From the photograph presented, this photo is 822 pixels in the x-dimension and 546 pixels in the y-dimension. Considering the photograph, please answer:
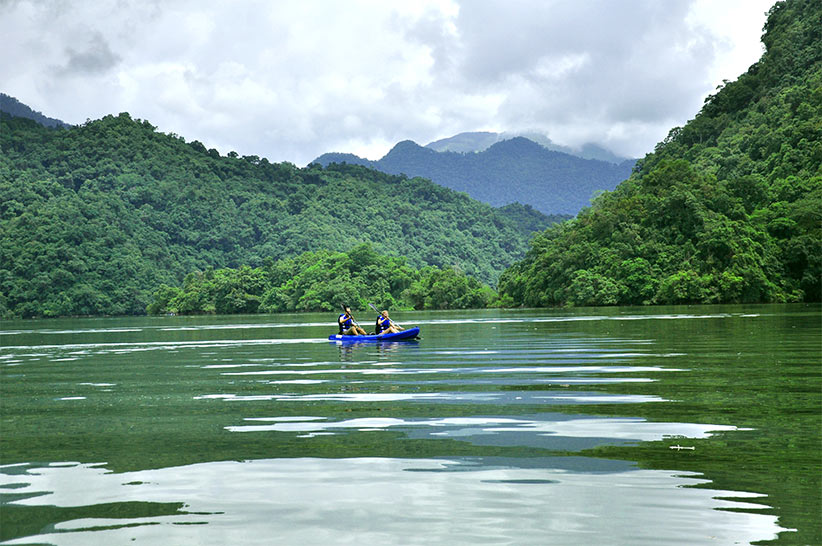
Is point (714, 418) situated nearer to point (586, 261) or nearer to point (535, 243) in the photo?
point (586, 261)

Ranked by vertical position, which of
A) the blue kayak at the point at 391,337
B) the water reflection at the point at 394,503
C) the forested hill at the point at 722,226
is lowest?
the water reflection at the point at 394,503

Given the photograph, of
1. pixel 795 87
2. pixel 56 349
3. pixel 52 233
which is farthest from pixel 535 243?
pixel 56 349

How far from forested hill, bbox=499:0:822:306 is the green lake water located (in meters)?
71.3

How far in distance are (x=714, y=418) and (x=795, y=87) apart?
112417 mm

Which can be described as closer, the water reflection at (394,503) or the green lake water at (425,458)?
the water reflection at (394,503)

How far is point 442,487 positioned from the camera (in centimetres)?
695

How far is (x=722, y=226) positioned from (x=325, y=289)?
208 ft

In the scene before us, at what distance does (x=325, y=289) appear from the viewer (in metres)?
131

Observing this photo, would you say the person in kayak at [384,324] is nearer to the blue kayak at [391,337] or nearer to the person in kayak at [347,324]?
the blue kayak at [391,337]

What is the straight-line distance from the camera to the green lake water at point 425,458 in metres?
5.82

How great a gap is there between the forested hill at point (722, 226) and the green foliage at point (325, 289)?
12.3 meters

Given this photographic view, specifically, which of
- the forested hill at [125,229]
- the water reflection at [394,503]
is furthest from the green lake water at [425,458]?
the forested hill at [125,229]

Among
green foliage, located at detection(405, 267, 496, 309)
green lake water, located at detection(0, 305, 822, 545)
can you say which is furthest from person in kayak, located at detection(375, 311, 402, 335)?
green foliage, located at detection(405, 267, 496, 309)

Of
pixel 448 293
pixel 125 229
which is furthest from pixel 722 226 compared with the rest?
pixel 125 229
